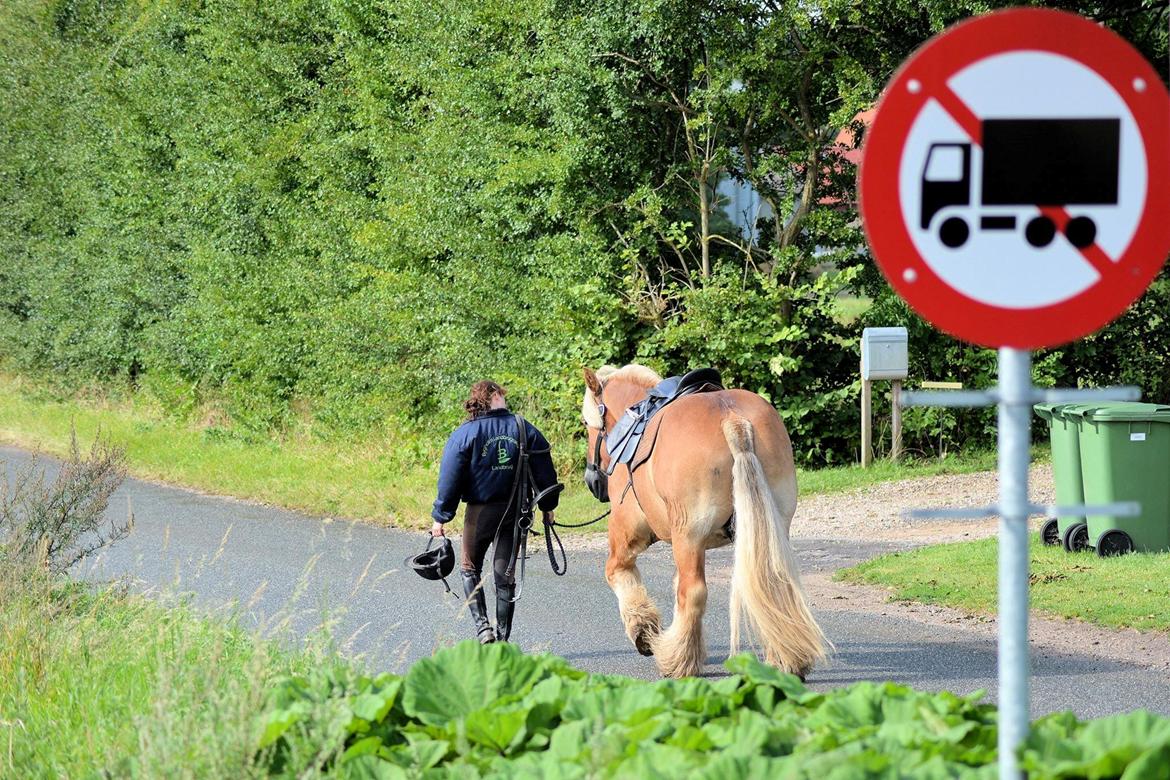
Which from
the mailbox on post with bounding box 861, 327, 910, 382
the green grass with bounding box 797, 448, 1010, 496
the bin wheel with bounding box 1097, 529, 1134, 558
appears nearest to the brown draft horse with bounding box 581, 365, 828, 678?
the bin wheel with bounding box 1097, 529, 1134, 558

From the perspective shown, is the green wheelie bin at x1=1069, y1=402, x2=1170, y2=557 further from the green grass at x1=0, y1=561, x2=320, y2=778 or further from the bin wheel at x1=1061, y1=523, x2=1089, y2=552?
the green grass at x1=0, y1=561, x2=320, y2=778

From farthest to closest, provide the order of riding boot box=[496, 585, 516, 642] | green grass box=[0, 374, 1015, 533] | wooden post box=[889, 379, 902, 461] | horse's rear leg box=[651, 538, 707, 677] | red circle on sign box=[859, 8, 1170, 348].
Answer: wooden post box=[889, 379, 902, 461], green grass box=[0, 374, 1015, 533], riding boot box=[496, 585, 516, 642], horse's rear leg box=[651, 538, 707, 677], red circle on sign box=[859, 8, 1170, 348]

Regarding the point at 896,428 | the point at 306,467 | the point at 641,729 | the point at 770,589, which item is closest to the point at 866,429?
the point at 896,428

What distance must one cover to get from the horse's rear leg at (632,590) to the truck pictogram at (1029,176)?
5.66 m

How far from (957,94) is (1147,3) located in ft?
41.5

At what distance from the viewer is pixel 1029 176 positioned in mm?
2730

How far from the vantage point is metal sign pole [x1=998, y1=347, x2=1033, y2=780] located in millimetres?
2670

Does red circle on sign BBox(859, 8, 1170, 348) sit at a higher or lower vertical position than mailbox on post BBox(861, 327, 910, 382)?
lower

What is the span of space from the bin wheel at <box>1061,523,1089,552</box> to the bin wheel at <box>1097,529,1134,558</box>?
0.96ft

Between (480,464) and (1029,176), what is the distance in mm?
6004

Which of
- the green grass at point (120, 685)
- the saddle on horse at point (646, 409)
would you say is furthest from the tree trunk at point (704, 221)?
Answer: the green grass at point (120, 685)

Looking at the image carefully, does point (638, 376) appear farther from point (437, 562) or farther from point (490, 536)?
point (437, 562)

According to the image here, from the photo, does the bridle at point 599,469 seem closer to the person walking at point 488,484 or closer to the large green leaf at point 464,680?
the person walking at point 488,484

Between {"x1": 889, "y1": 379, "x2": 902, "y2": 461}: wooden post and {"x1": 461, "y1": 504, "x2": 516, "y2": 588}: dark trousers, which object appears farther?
{"x1": 889, "y1": 379, "x2": 902, "y2": 461}: wooden post
